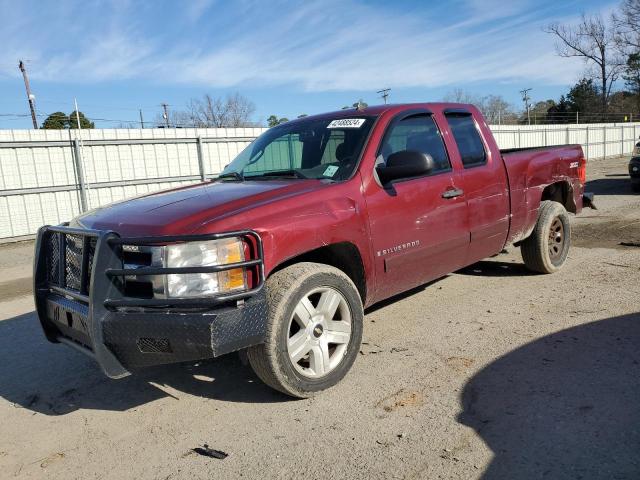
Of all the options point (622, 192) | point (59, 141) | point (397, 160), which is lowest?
point (622, 192)

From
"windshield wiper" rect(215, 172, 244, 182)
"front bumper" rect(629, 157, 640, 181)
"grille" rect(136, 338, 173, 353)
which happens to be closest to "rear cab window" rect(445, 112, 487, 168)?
"windshield wiper" rect(215, 172, 244, 182)

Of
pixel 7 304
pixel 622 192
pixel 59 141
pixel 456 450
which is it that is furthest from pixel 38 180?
pixel 622 192

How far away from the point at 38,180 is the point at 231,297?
38.7 feet

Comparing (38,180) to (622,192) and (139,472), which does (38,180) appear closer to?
(139,472)

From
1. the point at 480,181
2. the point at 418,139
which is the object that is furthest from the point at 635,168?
the point at 418,139

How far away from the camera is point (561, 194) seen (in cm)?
633

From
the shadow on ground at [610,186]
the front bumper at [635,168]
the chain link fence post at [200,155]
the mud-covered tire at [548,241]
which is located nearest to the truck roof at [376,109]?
the mud-covered tire at [548,241]

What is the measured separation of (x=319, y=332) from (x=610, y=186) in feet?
50.0

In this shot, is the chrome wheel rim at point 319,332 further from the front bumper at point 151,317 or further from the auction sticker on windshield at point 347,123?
the auction sticker on windshield at point 347,123

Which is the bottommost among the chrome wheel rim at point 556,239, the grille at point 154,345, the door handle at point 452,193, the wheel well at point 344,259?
the chrome wheel rim at point 556,239

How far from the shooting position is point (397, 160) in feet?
12.3

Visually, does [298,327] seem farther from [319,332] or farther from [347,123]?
[347,123]

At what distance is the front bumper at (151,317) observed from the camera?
107 inches

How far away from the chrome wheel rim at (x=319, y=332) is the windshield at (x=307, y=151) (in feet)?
2.96
